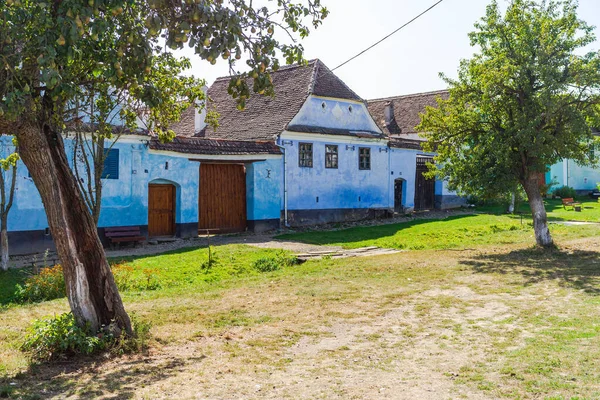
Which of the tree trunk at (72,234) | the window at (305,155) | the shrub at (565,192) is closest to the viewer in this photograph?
the tree trunk at (72,234)

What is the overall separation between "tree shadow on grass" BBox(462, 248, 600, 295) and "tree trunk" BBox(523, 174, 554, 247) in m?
0.40

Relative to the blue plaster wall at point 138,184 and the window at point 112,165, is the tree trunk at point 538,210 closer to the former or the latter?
the blue plaster wall at point 138,184

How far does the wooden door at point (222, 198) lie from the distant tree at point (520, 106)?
26.9 feet

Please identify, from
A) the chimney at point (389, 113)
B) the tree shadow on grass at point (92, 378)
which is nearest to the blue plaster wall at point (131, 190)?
the tree shadow on grass at point (92, 378)

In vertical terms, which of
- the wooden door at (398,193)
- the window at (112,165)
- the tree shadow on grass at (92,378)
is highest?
the window at (112,165)

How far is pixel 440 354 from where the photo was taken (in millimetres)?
6742

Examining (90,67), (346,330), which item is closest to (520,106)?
(346,330)

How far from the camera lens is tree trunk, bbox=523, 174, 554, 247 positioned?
51.1 feet

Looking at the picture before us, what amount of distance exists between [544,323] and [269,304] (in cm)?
428

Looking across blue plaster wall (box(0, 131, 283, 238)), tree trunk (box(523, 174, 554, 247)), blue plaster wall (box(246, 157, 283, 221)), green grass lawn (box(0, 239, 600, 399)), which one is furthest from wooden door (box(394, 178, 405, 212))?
green grass lawn (box(0, 239, 600, 399))

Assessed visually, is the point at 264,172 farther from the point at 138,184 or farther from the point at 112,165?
the point at 112,165

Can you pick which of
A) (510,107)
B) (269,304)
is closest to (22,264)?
(269,304)

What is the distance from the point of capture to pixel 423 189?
29453 mm

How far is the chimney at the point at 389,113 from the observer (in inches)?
1307
